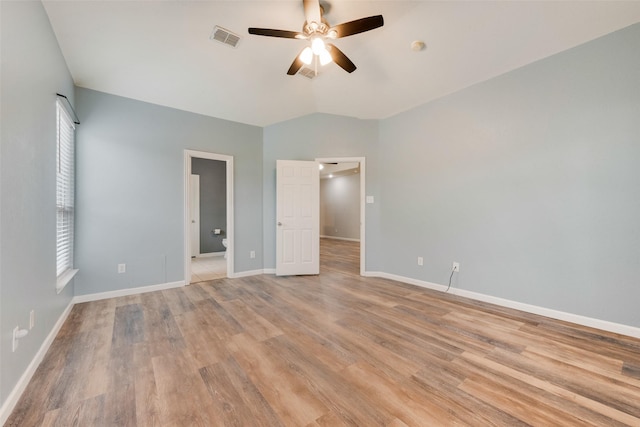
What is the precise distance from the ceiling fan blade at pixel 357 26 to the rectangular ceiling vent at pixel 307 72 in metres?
1.31

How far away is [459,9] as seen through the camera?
2396mm

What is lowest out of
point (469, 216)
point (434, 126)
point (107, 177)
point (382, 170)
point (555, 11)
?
point (469, 216)

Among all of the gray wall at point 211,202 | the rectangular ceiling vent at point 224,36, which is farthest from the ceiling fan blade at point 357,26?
the gray wall at point 211,202

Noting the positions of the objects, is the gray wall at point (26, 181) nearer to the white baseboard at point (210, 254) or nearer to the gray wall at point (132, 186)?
the gray wall at point (132, 186)

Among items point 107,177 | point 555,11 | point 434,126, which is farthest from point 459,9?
point 107,177

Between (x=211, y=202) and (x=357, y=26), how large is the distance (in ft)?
18.5

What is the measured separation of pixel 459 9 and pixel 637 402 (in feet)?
10.6

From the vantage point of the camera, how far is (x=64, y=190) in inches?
113

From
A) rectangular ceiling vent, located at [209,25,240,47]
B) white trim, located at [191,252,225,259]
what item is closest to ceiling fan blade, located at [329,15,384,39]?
rectangular ceiling vent, located at [209,25,240,47]

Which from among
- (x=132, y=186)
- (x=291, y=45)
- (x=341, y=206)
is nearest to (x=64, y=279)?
(x=132, y=186)

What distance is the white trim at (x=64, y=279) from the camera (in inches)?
97.6

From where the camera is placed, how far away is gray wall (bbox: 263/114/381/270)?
14.5 ft

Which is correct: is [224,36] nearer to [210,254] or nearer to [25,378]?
[25,378]

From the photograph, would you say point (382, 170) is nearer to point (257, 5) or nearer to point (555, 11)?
point (555, 11)
